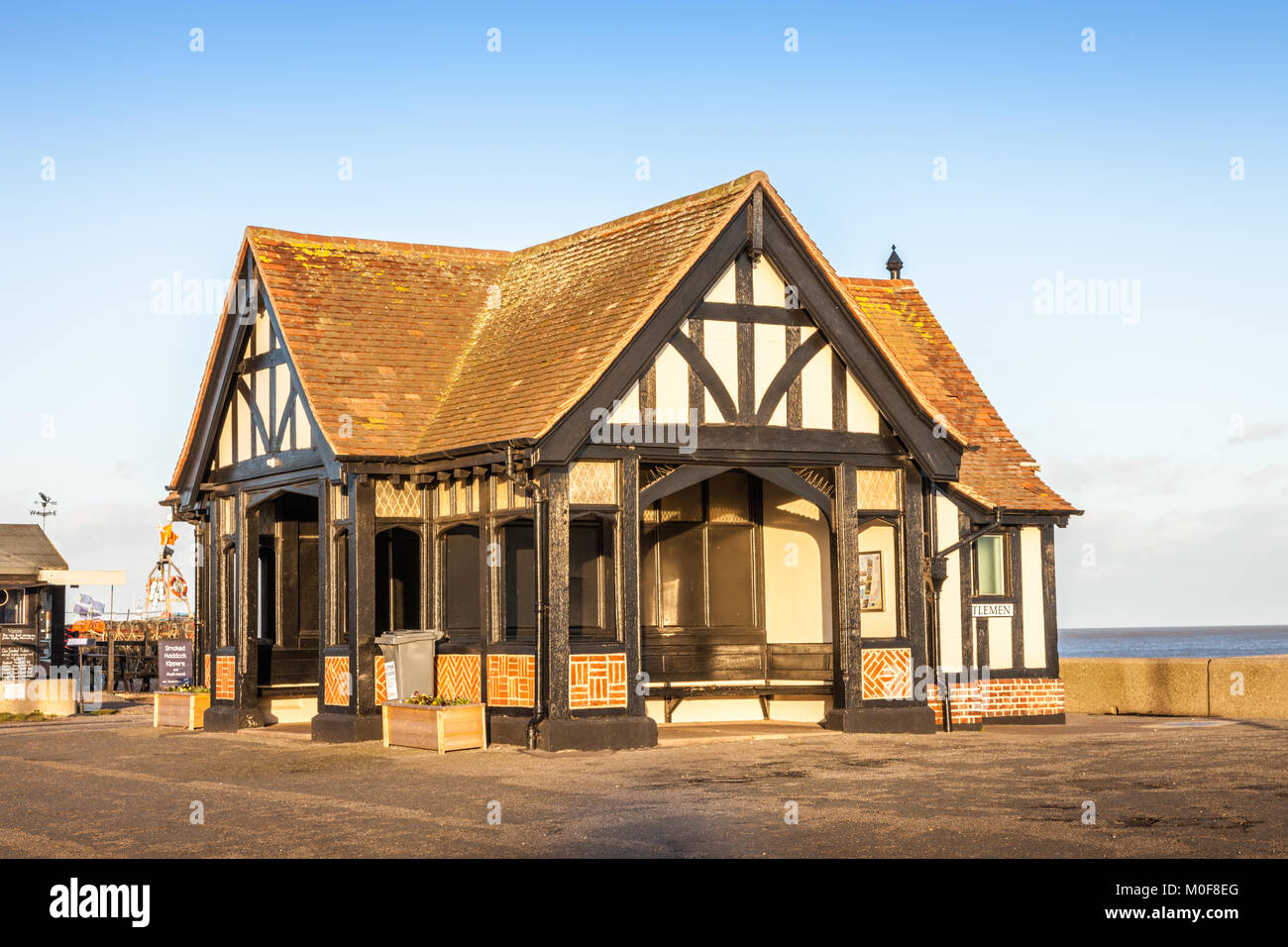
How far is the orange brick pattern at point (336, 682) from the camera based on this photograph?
2052 centimetres

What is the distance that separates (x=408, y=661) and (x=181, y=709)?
259 inches

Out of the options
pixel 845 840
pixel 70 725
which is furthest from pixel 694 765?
pixel 70 725

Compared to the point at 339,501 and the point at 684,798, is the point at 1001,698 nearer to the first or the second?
the point at 339,501

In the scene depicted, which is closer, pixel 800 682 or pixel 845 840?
pixel 845 840

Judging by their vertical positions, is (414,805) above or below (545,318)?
below

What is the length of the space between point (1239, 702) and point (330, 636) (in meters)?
13.2

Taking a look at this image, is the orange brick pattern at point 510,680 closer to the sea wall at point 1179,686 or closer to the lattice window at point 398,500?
the lattice window at point 398,500

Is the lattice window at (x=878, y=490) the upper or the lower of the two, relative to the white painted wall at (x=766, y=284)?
lower

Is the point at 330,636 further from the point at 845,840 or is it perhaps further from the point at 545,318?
the point at 845,840

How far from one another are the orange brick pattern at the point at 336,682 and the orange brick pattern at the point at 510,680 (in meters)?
2.24

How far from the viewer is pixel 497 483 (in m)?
19.5

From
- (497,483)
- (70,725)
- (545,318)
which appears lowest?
(70,725)

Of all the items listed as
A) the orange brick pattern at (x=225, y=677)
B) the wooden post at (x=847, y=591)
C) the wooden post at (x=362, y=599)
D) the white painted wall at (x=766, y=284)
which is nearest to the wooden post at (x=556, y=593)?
the wooden post at (x=362, y=599)
